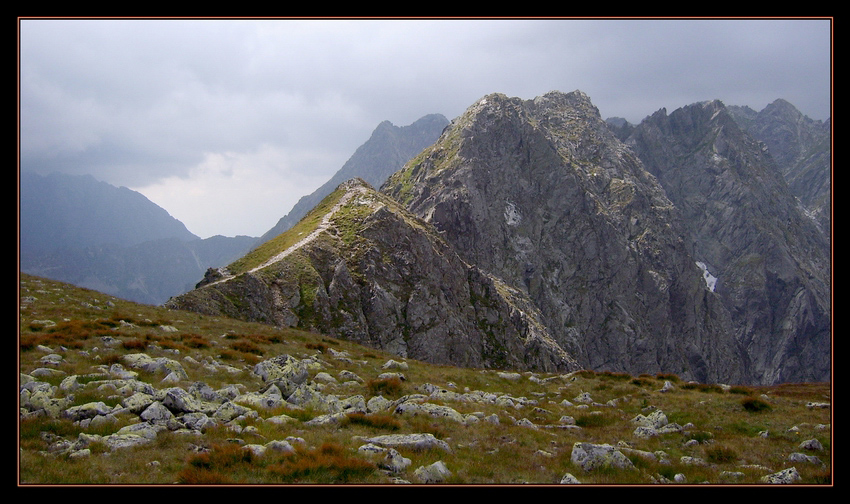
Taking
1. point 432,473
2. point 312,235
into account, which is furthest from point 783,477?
point 312,235

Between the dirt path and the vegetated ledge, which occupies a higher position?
the dirt path

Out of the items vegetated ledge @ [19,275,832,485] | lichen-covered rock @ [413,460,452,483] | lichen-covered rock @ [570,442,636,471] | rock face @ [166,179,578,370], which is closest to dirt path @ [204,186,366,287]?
rock face @ [166,179,578,370]

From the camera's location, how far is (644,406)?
3005 cm

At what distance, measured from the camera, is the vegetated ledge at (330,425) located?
13.0 meters

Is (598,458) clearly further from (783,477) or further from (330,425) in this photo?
(330,425)

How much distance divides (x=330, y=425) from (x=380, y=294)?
98.7 m

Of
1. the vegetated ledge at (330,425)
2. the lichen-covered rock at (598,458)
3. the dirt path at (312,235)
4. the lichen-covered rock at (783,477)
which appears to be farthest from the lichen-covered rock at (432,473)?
the dirt path at (312,235)

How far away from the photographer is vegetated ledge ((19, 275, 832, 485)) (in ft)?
42.5

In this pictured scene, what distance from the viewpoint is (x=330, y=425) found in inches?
717

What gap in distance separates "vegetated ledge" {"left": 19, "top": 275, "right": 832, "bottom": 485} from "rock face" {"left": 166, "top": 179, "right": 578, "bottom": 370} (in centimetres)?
5401

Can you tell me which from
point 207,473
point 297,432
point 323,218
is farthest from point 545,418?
point 323,218

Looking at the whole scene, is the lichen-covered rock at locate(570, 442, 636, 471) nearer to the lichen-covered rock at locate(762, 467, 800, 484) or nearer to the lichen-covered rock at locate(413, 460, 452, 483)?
the lichen-covered rock at locate(762, 467, 800, 484)
